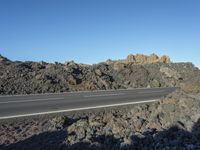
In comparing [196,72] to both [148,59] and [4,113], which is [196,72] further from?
[4,113]

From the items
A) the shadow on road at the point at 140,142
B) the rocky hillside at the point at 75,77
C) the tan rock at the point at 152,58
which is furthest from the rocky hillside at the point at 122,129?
the tan rock at the point at 152,58

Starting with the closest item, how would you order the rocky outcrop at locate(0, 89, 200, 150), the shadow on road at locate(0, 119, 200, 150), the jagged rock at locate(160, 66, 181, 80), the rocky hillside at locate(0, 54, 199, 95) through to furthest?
1. the shadow on road at locate(0, 119, 200, 150)
2. the rocky outcrop at locate(0, 89, 200, 150)
3. the rocky hillside at locate(0, 54, 199, 95)
4. the jagged rock at locate(160, 66, 181, 80)

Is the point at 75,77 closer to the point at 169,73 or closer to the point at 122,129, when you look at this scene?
the point at 169,73

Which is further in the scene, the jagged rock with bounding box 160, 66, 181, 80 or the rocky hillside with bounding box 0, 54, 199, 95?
the jagged rock with bounding box 160, 66, 181, 80

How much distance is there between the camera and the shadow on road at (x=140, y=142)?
831 cm

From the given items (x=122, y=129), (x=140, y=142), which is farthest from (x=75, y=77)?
(x=140, y=142)

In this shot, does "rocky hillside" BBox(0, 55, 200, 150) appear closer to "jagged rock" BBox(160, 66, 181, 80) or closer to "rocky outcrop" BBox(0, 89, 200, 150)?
"rocky outcrop" BBox(0, 89, 200, 150)

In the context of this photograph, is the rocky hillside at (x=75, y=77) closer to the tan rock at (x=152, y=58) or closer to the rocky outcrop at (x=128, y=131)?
the tan rock at (x=152, y=58)

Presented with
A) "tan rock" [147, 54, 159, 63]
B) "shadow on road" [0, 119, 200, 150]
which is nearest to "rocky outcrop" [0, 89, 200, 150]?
"shadow on road" [0, 119, 200, 150]

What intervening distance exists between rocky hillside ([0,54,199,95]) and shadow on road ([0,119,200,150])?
16844mm

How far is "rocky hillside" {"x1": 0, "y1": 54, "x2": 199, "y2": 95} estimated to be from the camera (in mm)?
27953

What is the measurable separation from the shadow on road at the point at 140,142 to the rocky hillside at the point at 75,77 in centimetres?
1684

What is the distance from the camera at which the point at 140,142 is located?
8.62m

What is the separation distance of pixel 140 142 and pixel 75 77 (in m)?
22.7
